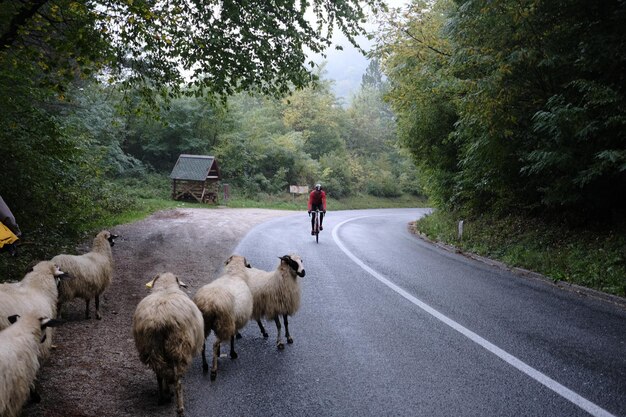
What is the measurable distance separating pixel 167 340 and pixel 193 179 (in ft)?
88.2

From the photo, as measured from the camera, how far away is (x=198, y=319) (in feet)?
13.4

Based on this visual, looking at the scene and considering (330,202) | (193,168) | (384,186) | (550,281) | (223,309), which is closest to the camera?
(223,309)

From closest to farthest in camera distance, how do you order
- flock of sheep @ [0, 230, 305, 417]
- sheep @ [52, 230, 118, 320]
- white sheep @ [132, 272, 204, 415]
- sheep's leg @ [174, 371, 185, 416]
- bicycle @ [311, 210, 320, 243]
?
flock of sheep @ [0, 230, 305, 417]
sheep's leg @ [174, 371, 185, 416]
white sheep @ [132, 272, 204, 415]
sheep @ [52, 230, 118, 320]
bicycle @ [311, 210, 320, 243]

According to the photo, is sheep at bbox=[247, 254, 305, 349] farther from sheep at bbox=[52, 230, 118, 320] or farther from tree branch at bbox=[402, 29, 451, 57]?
tree branch at bbox=[402, 29, 451, 57]

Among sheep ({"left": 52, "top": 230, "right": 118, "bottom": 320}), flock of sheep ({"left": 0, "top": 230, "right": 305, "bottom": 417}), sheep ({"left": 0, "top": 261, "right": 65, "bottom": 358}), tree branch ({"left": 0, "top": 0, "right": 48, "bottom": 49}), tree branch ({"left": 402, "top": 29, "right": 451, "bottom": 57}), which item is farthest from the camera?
tree branch ({"left": 402, "top": 29, "right": 451, "bottom": 57})

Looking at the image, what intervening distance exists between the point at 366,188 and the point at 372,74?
51937 millimetres

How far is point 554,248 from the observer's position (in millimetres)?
10930

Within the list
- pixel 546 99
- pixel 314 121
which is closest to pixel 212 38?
pixel 546 99

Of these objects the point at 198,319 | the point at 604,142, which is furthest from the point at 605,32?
the point at 198,319

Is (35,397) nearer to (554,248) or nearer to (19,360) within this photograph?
(19,360)

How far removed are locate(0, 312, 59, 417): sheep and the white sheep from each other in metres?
0.78

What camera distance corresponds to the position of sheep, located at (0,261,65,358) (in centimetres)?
409

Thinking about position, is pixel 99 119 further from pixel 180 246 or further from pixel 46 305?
pixel 46 305

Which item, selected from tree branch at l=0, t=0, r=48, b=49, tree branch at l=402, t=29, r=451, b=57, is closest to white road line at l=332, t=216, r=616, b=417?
tree branch at l=0, t=0, r=48, b=49
